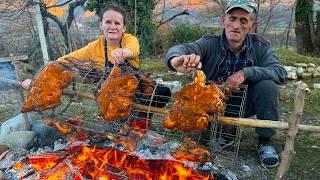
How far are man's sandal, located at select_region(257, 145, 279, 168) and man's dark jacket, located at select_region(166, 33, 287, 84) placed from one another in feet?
2.80

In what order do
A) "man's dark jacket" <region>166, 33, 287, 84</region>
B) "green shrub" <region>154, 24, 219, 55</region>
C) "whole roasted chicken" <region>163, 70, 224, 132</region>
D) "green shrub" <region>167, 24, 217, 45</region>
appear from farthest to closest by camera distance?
"green shrub" <region>167, 24, 217, 45</region>, "green shrub" <region>154, 24, 219, 55</region>, "man's dark jacket" <region>166, 33, 287, 84</region>, "whole roasted chicken" <region>163, 70, 224, 132</region>

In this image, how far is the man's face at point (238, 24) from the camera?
475 centimetres

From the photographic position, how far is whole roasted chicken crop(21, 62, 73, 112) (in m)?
4.64

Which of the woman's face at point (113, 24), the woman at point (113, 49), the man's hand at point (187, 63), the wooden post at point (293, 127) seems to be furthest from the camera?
the woman's face at point (113, 24)

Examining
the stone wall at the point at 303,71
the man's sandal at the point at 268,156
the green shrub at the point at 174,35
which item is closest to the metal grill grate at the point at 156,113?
the man's sandal at the point at 268,156

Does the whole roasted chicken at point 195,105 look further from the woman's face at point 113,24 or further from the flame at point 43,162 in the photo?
the woman's face at point 113,24

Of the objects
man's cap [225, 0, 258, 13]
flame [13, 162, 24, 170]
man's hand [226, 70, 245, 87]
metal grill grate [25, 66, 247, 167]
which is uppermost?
man's cap [225, 0, 258, 13]

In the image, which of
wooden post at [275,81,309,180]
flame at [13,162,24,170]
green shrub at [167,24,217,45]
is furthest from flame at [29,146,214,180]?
green shrub at [167,24,217,45]

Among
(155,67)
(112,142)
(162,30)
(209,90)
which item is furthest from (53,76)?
(162,30)

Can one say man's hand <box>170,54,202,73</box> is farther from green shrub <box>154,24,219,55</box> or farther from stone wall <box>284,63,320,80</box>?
green shrub <box>154,24,219,55</box>

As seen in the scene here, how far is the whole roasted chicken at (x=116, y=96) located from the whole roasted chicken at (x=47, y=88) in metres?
0.65

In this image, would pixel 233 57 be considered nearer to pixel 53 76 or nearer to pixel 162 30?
pixel 53 76

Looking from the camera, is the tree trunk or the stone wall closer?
the stone wall

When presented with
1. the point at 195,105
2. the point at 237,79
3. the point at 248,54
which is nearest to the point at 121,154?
the point at 195,105
